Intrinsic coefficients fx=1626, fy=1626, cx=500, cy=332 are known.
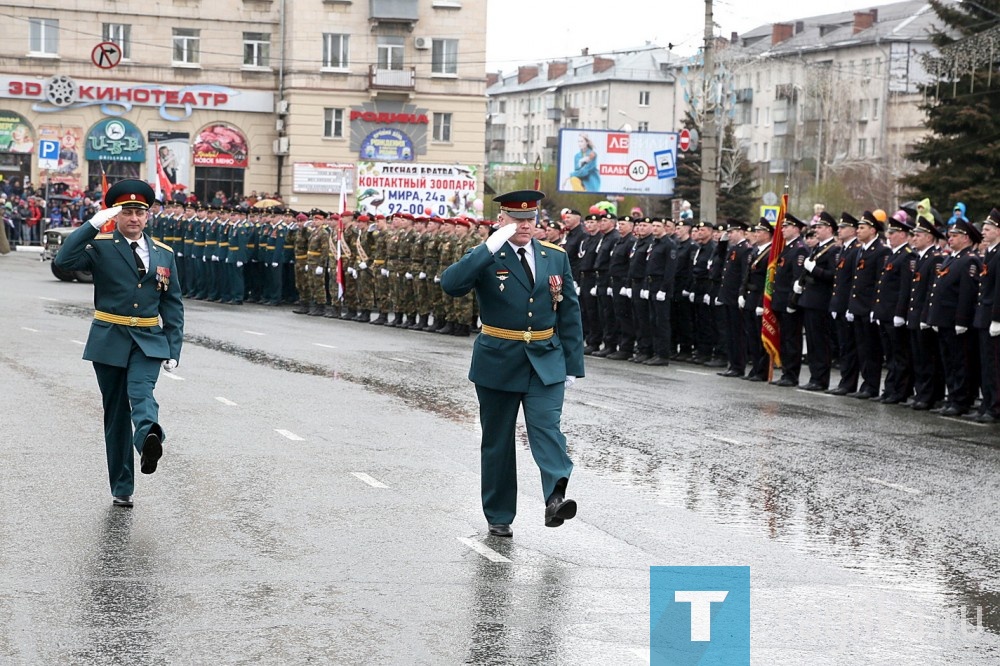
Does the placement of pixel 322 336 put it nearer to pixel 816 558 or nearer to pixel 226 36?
pixel 816 558

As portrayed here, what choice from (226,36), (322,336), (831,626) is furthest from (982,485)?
(226,36)

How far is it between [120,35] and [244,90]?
17.5ft

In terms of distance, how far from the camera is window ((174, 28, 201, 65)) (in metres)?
65.2

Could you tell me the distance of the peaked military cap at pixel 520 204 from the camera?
9242mm

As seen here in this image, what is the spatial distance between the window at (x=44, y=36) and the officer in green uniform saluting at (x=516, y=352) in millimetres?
57347

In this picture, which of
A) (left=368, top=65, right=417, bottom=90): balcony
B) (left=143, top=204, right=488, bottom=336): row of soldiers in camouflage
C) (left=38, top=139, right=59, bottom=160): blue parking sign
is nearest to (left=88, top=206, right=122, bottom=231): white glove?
(left=143, top=204, right=488, bottom=336): row of soldiers in camouflage

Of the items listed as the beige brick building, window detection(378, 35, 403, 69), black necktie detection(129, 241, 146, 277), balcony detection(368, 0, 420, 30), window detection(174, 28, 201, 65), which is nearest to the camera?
black necktie detection(129, 241, 146, 277)

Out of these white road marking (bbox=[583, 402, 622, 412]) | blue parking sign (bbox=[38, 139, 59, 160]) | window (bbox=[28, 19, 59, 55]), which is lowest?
white road marking (bbox=[583, 402, 622, 412])

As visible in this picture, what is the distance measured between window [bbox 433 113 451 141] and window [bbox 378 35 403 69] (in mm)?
2813

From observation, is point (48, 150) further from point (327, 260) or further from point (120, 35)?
point (327, 260)

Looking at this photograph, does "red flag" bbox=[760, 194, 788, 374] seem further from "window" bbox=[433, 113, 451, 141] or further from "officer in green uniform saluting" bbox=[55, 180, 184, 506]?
"window" bbox=[433, 113, 451, 141]

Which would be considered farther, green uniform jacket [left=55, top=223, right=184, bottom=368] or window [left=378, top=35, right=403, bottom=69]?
window [left=378, top=35, right=403, bottom=69]

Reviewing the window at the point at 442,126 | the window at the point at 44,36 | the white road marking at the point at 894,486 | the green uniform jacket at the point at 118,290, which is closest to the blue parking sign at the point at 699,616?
the white road marking at the point at 894,486

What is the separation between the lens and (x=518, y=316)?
9.42 metres
